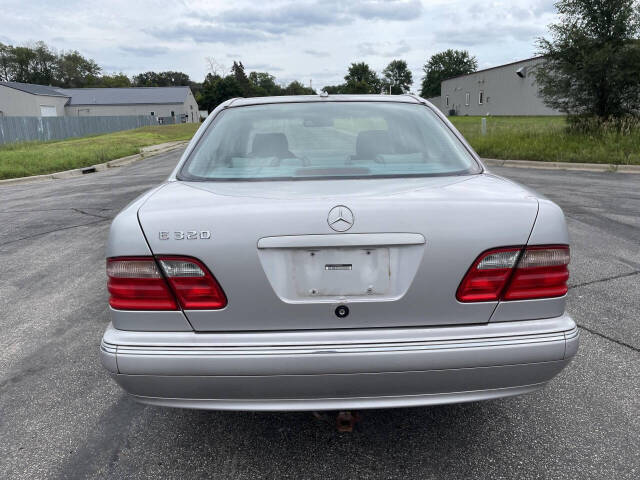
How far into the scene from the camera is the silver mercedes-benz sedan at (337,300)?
1828mm

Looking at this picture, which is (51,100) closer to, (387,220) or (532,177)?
(532,177)

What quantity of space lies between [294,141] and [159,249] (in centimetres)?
126

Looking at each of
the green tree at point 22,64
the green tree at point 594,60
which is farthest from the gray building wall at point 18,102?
the green tree at point 594,60

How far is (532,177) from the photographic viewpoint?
1118 centimetres

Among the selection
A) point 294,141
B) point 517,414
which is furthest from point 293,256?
point 517,414

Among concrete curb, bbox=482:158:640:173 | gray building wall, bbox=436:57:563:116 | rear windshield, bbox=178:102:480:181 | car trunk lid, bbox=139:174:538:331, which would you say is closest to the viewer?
car trunk lid, bbox=139:174:538:331

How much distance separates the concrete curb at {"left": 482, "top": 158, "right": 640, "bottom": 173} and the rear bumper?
12091 mm

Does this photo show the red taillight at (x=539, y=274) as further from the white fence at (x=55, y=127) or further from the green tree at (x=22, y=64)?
the green tree at (x=22, y=64)

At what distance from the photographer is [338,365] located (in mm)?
1819

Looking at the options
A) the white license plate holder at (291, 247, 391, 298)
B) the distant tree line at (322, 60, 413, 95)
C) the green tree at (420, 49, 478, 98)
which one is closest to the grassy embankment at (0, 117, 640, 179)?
the white license plate holder at (291, 247, 391, 298)

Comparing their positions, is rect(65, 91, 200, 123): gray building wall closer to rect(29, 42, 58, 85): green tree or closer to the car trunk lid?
rect(29, 42, 58, 85): green tree

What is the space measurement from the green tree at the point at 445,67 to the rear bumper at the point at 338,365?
109 m

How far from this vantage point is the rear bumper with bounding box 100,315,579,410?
1826 millimetres

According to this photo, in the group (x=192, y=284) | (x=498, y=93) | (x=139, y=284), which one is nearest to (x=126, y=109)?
(x=498, y=93)
